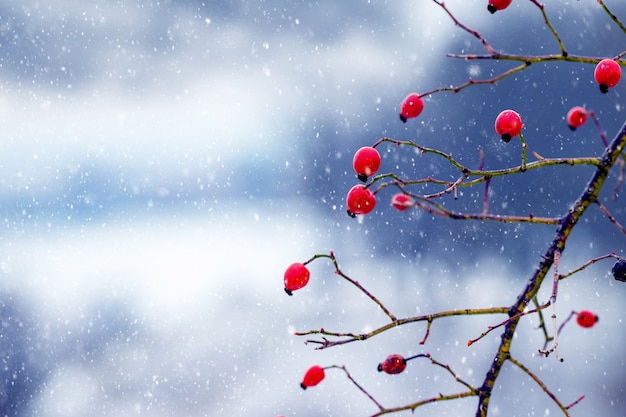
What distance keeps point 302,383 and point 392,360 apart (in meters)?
0.40

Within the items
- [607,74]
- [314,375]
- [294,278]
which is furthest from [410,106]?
[314,375]

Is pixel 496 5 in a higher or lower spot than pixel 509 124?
higher

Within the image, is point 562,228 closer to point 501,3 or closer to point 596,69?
point 596,69

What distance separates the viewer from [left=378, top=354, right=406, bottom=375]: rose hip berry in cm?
252

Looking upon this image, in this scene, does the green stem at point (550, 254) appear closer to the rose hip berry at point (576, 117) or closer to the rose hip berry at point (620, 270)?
the rose hip berry at point (576, 117)

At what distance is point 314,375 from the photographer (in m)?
2.73

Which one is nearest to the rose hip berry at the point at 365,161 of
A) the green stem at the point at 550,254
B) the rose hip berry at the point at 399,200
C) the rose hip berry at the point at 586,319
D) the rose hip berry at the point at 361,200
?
the rose hip berry at the point at 361,200

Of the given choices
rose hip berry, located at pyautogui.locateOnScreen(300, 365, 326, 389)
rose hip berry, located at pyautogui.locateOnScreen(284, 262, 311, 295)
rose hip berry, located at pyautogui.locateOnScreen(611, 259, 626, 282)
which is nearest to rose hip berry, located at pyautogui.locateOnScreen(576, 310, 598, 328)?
rose hip berry, located at pyautogui.locateOnScreen(611, 259, 626, 282)

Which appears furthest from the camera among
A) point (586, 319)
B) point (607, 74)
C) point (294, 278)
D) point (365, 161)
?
point (294, 278)

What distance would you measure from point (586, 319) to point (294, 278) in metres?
1.24

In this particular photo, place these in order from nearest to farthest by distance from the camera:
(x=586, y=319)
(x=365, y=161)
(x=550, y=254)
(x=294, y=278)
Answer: (x=550, y=254) < (x=586, y=319) < (x=365, y=161) < (x=294, y=278)

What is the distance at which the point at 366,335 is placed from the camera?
2.13 meters

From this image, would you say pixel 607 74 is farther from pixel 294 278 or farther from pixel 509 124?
pixel 294 278

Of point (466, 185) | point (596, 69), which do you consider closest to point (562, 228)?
point (466, 185)
